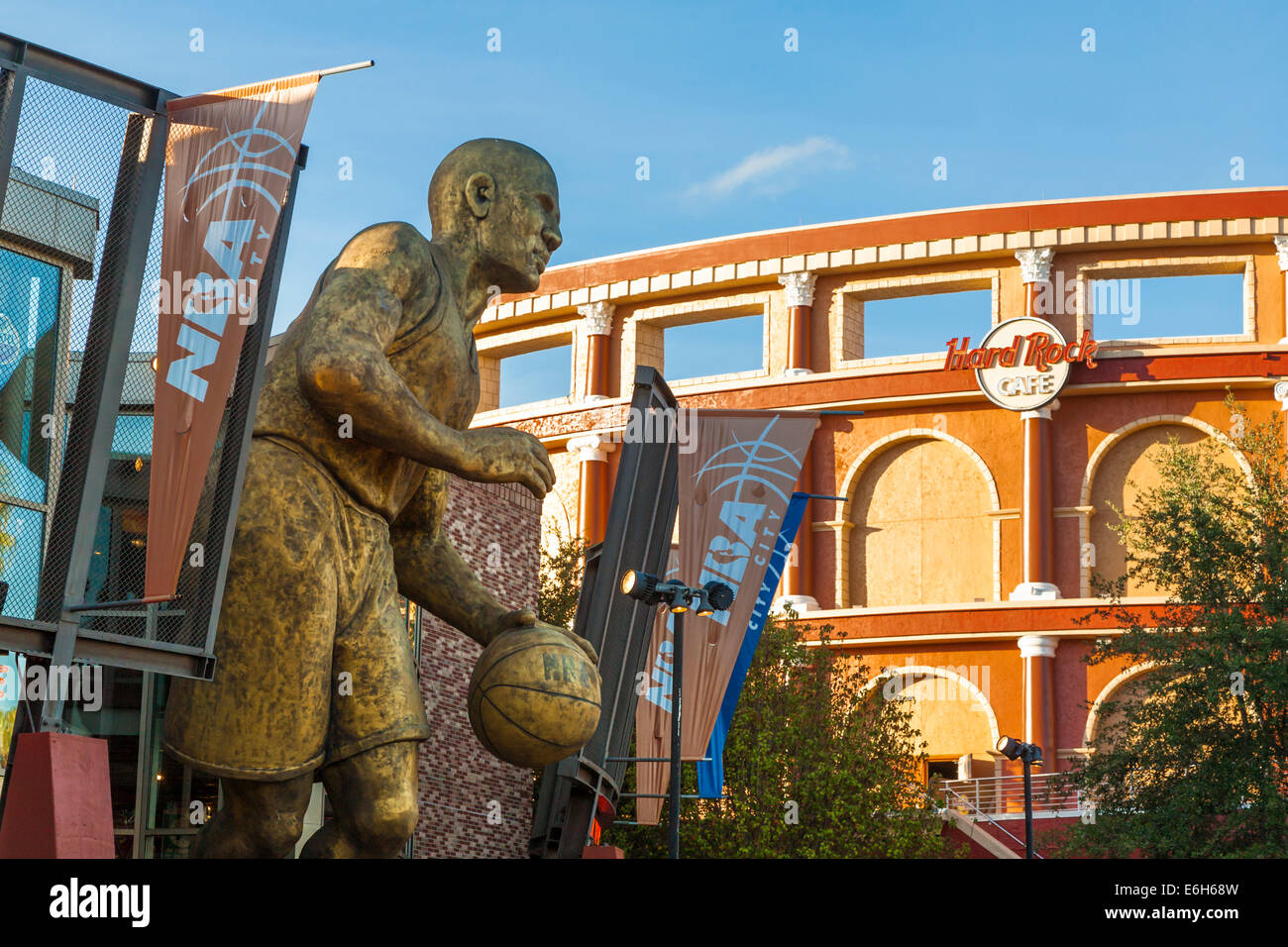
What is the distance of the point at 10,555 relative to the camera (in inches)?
291

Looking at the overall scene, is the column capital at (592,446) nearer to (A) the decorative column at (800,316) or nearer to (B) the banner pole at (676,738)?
(A) the decorative column at (800,316)

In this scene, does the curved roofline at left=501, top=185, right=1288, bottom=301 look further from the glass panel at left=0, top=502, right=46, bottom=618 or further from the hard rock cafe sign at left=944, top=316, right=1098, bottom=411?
the glass panel at left=0, top=502, right=46, bottom=618

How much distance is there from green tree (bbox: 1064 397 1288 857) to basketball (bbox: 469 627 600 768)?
70.2 ft

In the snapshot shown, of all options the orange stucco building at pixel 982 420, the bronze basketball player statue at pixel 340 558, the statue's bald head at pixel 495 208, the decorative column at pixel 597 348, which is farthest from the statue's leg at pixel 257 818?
the decorative column at pixel 597 348

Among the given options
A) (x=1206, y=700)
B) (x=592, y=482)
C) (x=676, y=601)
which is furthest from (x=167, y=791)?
(x=592, y=482)

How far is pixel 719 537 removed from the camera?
55.9 ft

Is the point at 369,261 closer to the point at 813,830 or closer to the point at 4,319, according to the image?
the point at 4,319

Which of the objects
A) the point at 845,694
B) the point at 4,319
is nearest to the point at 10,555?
the point at 4,319

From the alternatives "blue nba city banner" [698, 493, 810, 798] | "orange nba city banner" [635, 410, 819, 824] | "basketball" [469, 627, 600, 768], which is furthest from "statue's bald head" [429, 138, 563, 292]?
"blue nba city banner" [698, 493, 810, 798]

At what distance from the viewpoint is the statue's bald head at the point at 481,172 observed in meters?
5.39

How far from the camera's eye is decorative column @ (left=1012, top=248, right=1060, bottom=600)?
42312 mm

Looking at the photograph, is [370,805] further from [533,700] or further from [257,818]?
[533,700]
